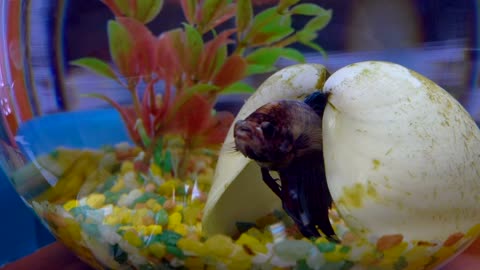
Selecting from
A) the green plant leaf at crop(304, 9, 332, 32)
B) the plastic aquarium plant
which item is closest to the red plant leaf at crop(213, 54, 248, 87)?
the plastic aquarium plant

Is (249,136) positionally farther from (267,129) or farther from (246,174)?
(246,174)

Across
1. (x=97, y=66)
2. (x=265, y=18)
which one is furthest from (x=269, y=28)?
(x=97, y=66)

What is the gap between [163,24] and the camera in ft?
2.17

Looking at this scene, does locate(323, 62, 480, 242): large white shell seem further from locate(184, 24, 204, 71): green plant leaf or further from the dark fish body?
locate(184, 24, 204, 71): green plant leaf

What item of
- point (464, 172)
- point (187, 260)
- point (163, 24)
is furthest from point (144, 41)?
point (464, 172)

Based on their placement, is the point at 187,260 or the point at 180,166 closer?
the point at 187,260

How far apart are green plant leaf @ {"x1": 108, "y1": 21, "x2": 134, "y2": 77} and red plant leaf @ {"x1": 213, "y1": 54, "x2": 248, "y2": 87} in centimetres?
13

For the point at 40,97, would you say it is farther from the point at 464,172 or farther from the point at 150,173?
the point at 464,172

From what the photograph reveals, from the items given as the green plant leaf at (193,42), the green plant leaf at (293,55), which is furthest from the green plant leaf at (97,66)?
the green plant leaf at (293,55)

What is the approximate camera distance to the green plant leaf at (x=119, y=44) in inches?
26.3

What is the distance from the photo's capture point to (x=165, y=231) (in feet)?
1.85

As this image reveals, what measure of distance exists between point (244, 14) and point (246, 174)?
0.22 m

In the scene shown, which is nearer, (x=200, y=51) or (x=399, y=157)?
(x=399, y=157)

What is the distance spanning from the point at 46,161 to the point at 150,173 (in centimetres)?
15
